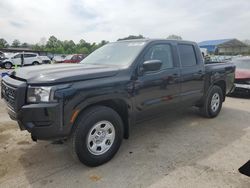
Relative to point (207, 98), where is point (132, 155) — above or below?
below

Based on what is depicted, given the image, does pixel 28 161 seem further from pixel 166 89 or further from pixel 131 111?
pixel 166 89

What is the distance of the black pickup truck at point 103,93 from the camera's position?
2.96 m

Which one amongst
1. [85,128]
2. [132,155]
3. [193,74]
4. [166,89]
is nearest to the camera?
[85,128]

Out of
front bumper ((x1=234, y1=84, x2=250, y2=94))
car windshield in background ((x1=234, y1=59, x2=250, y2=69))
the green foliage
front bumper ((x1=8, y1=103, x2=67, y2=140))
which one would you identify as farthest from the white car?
the green foliage

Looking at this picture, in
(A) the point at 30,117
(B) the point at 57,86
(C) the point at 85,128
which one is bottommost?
(C) the point at 85,128

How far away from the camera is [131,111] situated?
12.4ft

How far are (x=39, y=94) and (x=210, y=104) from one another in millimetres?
4208

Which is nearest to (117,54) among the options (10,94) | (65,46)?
(10,94)

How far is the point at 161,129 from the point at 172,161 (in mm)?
1473

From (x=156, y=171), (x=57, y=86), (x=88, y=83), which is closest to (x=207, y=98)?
(x=156, y=171)

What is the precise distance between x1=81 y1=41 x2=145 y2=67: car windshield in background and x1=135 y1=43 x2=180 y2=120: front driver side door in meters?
0.22

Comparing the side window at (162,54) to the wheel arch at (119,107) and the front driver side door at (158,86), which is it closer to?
the front driver side door at (158,86)

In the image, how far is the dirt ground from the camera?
10.0 ft

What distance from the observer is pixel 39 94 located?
2.94m
